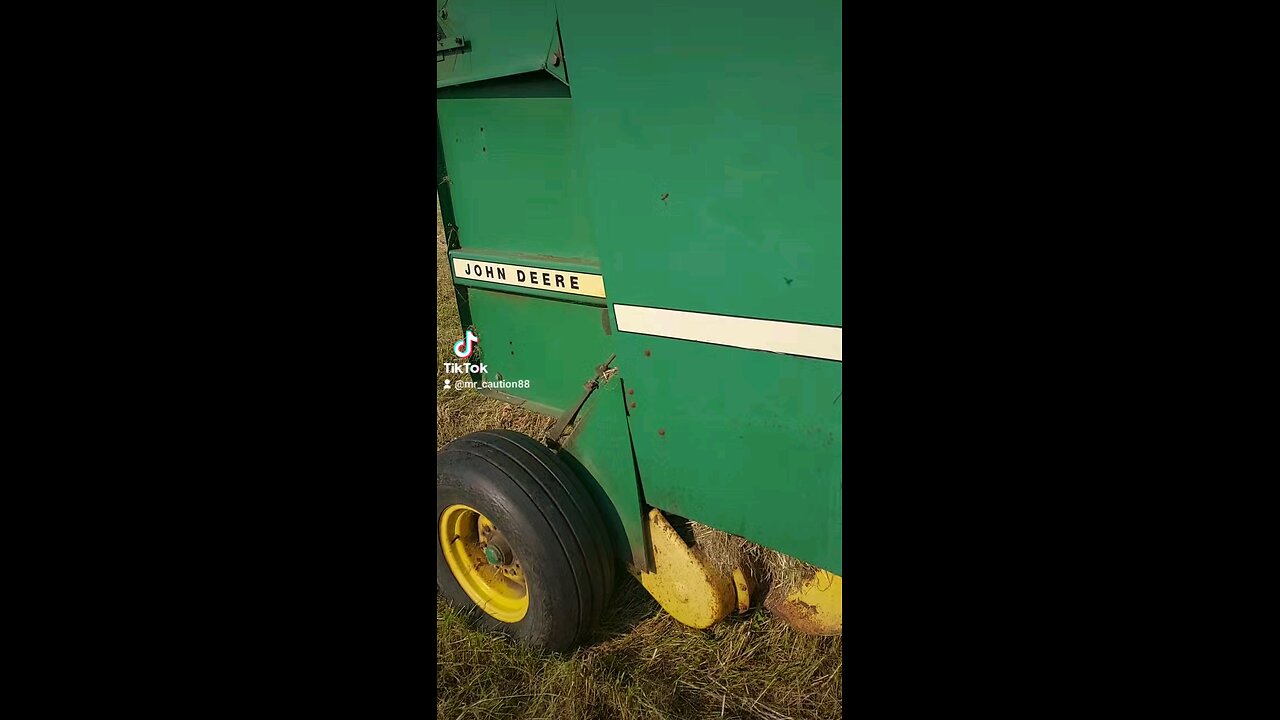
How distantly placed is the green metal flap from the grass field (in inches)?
38.9

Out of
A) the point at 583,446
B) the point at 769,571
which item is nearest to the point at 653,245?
the point at 583,446

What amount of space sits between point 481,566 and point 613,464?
748 millimetres

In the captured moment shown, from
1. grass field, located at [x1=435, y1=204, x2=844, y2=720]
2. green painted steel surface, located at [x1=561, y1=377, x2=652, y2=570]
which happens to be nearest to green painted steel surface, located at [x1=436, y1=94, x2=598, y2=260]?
green painted steel surface, located at [x1=561, y1=377, x2=652, y2=570]

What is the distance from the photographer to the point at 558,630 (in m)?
2.29

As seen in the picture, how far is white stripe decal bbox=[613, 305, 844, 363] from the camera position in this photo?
1.59 m

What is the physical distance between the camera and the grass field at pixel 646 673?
2.25 meters

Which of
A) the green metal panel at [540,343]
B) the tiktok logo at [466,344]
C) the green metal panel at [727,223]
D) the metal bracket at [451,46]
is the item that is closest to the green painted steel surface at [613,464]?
the green metal panel at [727,223]

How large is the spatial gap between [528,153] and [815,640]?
6.05ft

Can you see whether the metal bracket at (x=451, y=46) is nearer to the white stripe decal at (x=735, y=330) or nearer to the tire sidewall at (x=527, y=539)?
the white stripe decal at (x=735, y=330)

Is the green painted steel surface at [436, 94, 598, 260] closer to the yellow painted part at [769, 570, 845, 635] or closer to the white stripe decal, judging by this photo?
the white stripe decal

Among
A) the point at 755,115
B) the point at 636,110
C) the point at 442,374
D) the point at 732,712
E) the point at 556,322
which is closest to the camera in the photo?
the point at 755,115

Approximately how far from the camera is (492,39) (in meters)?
2.19

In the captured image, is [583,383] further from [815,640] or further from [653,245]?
[815,640]

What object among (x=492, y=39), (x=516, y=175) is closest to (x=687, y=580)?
(x=516, y=175)
